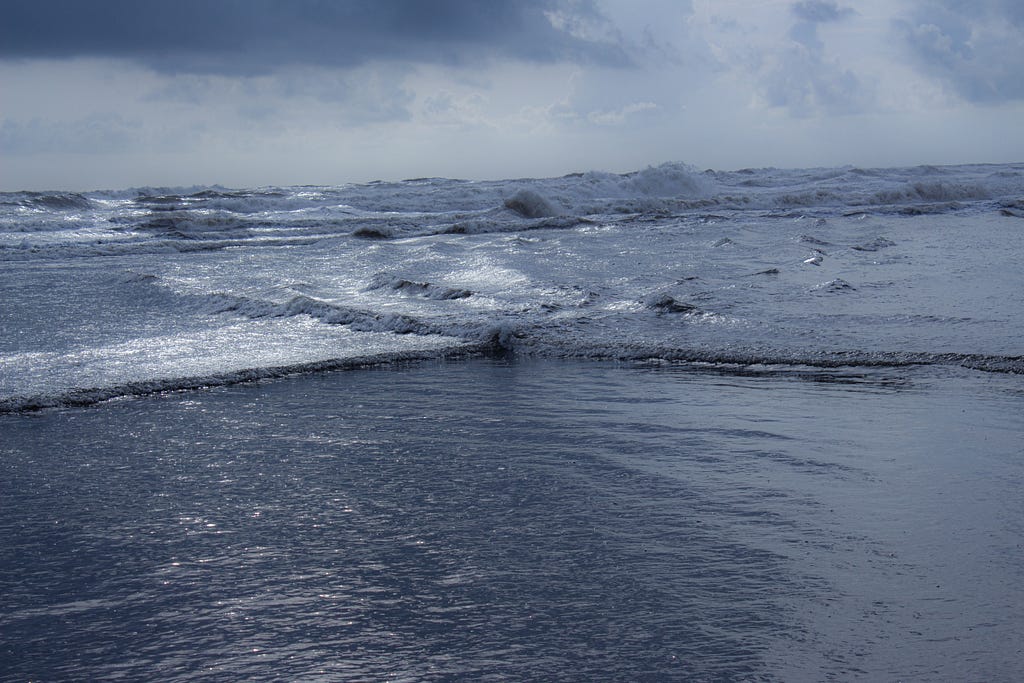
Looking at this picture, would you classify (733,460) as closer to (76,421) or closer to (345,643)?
(345,643)

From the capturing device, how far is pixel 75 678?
2.61 meters

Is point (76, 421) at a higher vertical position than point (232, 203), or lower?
lower

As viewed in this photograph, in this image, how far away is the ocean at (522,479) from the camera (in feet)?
9.11

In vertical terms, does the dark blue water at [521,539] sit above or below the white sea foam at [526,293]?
below

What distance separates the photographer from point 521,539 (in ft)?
11.7

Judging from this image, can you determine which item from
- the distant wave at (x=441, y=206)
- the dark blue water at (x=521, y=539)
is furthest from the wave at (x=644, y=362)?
the distant wave at (x=441, y=206)

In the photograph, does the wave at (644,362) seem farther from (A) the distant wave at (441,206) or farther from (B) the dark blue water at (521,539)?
(A) the distant wave at (441,206)

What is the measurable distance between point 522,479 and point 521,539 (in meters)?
0.78

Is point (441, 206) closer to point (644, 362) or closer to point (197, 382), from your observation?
point (644, 362)

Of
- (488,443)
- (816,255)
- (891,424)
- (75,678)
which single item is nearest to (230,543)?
(75,678)

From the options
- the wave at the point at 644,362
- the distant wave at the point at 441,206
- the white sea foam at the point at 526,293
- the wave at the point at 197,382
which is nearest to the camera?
the wave at the point at 197,382

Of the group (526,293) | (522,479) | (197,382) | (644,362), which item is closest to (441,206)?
(526,293)

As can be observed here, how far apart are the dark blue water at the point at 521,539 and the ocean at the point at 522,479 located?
0.02m

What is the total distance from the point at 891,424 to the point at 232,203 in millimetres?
30591
